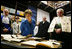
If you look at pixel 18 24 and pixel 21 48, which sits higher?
pixel 18 24

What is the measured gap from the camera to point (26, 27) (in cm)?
92

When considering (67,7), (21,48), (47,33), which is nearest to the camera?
(21,48)

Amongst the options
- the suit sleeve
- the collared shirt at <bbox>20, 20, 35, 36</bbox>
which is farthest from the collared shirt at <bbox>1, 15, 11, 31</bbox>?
the suit sleeve

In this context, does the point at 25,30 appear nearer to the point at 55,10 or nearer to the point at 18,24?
the point at 18,24

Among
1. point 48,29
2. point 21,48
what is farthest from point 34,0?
point 21,48

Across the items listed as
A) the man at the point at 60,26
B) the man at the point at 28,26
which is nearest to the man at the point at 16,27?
the man at the point at 28,26

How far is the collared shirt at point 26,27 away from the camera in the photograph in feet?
2.93

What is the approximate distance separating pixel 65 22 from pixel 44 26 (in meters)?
0.24

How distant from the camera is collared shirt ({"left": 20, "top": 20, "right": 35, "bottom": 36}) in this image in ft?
2.93

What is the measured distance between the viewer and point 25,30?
924 mm

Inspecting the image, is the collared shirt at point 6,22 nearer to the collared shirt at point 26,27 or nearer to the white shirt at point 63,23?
the collared shirt at point 26,27

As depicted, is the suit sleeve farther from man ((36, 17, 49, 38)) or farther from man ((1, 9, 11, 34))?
man ((1, 9, 11, 34))

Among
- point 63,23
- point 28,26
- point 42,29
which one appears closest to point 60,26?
point 63,23

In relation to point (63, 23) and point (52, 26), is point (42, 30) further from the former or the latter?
point (63, 23)
